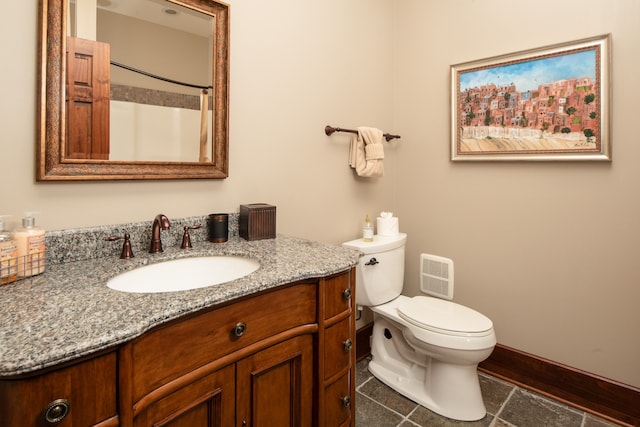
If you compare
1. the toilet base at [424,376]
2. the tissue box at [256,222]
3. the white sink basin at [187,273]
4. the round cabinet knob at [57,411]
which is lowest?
the toilet base at [424,376]

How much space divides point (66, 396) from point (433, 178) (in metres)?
2.15

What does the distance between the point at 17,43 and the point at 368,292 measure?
1734 mm

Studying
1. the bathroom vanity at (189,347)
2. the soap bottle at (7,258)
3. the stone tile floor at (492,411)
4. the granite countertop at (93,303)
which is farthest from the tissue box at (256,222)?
the stone tile floor at (492,411)

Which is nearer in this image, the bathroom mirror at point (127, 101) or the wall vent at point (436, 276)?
the bathroom mirror at point (127, 101)

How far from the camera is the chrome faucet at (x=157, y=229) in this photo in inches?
49.6

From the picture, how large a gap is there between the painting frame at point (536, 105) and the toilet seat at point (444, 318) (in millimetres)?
886

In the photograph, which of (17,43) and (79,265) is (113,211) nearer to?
(79,265)

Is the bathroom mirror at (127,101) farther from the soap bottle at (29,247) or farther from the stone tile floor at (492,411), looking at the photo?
the stone tile floor at (492,411)

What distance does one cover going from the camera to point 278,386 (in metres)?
1.07

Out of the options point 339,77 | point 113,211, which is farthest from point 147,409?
point 339,77

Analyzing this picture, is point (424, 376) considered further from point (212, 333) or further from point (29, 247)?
point (29, 247)

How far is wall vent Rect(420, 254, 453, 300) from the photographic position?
2.18 meters

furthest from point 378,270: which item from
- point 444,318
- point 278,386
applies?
point 278,386

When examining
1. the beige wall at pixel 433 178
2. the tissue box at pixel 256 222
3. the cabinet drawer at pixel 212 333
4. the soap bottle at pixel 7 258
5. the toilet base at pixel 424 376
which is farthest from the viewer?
the toilet base at pixel 424 376
